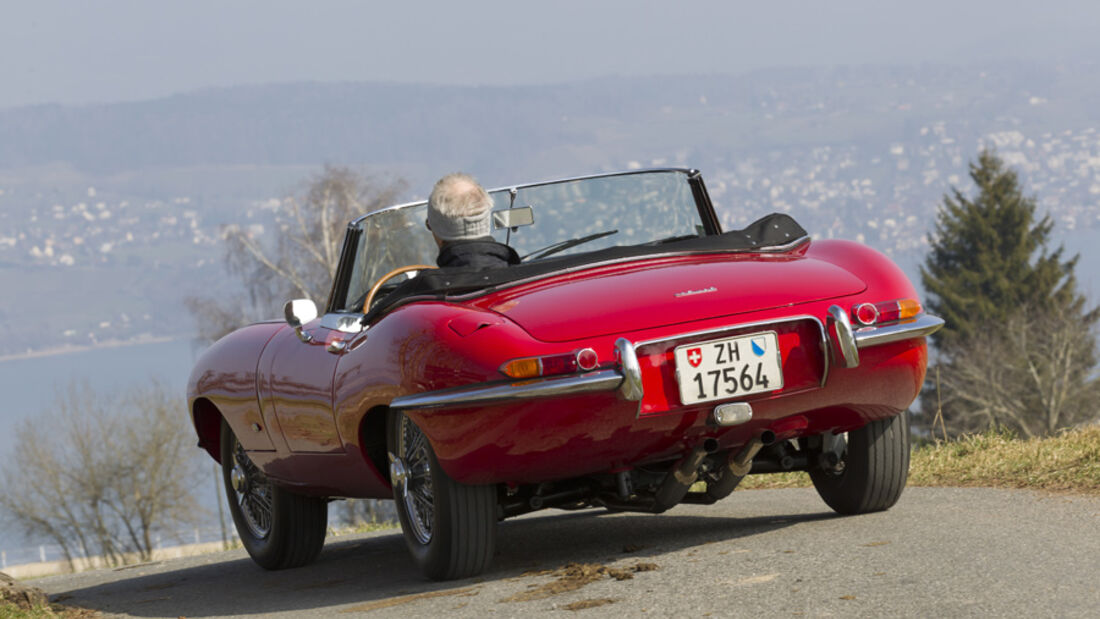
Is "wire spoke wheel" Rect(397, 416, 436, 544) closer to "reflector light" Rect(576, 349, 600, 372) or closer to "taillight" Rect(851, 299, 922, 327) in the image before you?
"reflector light" Rect(576, 349, 600, 372)

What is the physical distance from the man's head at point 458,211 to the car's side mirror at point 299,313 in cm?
62

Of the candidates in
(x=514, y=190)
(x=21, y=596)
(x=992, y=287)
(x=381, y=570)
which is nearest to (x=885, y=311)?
(x=514, y=190)

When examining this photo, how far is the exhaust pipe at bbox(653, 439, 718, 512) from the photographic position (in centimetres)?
477

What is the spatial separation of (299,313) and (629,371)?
6.01 ft

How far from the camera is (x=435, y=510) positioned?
4836 millimetres

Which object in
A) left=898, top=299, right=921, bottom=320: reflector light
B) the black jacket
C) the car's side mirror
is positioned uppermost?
the black jacket

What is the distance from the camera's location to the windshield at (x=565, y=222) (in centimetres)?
595

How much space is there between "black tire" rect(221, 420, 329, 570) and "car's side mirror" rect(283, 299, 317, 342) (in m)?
1.06

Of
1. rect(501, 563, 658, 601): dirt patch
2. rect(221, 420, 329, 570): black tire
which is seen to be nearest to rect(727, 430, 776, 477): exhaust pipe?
rect(501, 563, 658, 601): dirt patch

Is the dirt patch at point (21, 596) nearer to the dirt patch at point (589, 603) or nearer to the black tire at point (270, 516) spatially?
the black tire at point (270, 516)

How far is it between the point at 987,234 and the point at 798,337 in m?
61.7

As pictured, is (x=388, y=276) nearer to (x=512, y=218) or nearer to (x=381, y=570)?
(x=512, y=218)

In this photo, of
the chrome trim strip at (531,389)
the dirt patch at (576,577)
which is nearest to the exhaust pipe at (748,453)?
the dirt patch at (576,577)

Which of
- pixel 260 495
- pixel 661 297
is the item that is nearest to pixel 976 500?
pixel 661 297
